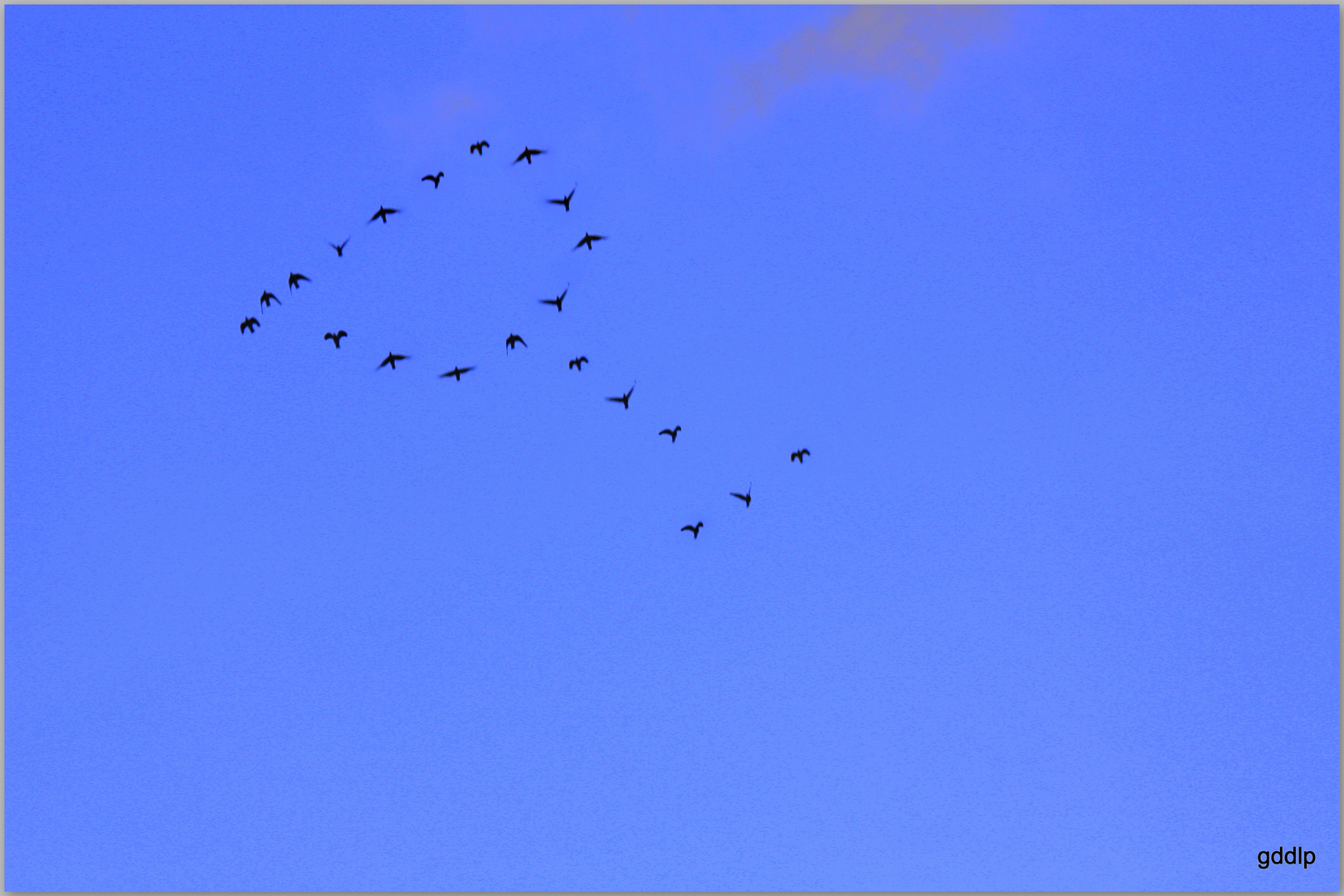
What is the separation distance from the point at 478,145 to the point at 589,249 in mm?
14087

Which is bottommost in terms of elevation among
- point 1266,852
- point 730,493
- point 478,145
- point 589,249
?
point 1266,852

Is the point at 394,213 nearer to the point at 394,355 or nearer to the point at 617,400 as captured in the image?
the point at 394,355

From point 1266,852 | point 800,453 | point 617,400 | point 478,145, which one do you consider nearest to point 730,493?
point 800,453

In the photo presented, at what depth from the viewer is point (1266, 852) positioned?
9550 cm

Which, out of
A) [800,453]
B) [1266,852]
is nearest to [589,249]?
[800,453]

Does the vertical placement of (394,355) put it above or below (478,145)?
below

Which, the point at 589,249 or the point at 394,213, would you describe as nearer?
the point at 589,249

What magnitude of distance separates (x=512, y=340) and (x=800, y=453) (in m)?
26.2

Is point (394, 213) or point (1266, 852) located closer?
point (1266, 852)

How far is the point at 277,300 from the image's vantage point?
11356 cm

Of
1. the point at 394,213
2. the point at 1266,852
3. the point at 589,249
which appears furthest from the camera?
the point at 394,213

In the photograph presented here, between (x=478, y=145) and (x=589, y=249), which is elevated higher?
(x=478, y=145)

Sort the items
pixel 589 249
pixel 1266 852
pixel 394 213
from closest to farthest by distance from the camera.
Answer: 1. pixel 1266 852
2. pixel 589 249
3. pixel 394 213

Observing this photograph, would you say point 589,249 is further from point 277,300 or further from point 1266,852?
point 1266,852
